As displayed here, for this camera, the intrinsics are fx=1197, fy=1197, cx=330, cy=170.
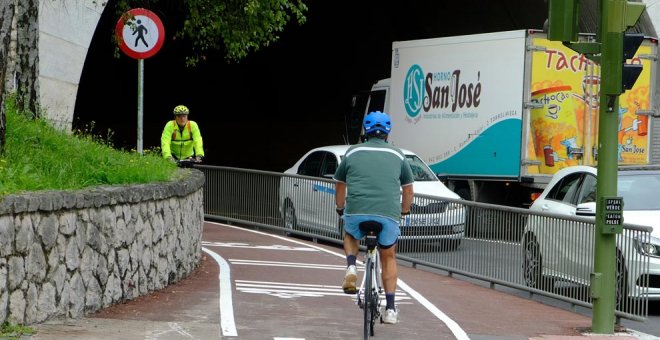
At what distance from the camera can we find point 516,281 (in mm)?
14102

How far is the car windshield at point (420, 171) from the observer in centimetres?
1966

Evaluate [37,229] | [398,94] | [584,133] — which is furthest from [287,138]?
[37,229]

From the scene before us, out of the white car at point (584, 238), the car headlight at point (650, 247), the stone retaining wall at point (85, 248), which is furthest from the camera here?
the white car at point (584, 238)

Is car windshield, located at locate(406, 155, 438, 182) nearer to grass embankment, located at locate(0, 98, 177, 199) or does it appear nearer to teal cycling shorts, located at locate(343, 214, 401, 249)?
grass embankment, located at locate(0, 98, 177, 199)

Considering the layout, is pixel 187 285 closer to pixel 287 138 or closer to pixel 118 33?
pixel 118 33

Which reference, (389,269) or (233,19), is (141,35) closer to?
(233,19)

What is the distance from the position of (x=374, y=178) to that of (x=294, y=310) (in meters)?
1.94

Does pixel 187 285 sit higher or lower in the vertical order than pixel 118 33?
lower

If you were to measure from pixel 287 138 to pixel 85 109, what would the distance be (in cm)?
1004

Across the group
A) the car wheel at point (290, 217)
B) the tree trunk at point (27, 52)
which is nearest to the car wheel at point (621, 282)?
the tree trunk at point (27, 52)

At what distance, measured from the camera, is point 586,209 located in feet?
44.9

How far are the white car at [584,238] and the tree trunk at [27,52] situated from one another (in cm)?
595

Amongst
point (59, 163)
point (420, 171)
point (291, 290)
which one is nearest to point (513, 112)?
point (420, 171)

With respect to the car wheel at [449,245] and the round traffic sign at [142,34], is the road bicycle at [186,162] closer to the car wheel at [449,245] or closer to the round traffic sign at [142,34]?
the round traffic sign at [142,34]
